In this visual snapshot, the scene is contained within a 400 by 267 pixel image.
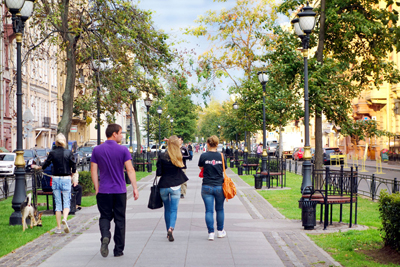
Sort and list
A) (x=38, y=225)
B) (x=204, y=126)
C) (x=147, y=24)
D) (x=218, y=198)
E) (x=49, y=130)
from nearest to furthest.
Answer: (x=218, y=198) → (x=38, y=225) → (x=147, y=24) → (x=49, y=130) → (x=204, y=126)

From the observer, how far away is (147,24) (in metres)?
17.4

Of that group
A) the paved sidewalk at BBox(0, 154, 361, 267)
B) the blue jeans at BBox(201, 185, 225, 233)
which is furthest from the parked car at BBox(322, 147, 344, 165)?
the blue jeans at BBox(201, 185, 225, 233)

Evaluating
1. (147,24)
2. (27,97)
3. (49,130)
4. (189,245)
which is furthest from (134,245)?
(49,130)

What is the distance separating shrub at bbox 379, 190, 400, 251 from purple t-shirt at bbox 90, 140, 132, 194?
12.0 feet

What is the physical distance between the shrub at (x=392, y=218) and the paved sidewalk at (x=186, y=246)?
90cm

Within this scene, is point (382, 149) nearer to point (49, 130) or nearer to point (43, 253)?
point (49, 130)

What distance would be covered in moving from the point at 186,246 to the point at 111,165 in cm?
186

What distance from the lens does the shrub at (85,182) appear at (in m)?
17.5

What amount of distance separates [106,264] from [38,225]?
408cm

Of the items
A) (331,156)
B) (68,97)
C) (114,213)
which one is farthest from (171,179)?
(331,156)

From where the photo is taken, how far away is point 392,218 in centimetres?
748

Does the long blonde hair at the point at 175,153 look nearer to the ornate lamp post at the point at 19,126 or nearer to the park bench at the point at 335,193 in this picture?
the park bench at the point at 335,193

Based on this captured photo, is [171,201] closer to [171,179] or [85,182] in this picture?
[171,179]

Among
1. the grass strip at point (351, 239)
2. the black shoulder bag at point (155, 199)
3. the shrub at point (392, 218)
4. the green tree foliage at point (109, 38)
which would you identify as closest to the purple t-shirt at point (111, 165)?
the black shoulder bag at point (155, 199)
